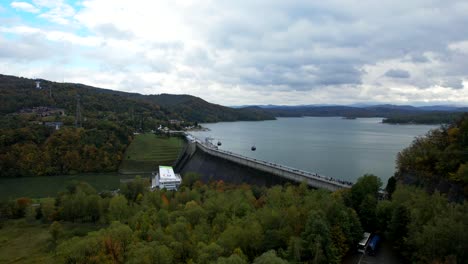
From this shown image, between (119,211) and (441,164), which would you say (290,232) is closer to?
(441,164)

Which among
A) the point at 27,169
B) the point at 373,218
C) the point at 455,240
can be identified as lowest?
the point at 27,169

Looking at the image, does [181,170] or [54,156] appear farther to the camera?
[54,156]

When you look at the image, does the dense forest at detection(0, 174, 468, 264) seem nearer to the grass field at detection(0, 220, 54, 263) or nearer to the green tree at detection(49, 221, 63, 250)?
the grass field at detection(0, 220, 54, 263)

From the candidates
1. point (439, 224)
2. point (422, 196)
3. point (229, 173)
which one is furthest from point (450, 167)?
point (229, 173)

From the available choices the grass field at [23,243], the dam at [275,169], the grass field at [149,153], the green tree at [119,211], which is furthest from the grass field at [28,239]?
the grass field at [149,153]

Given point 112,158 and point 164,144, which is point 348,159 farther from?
point 112,158

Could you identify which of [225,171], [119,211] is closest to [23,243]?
[119,211]
